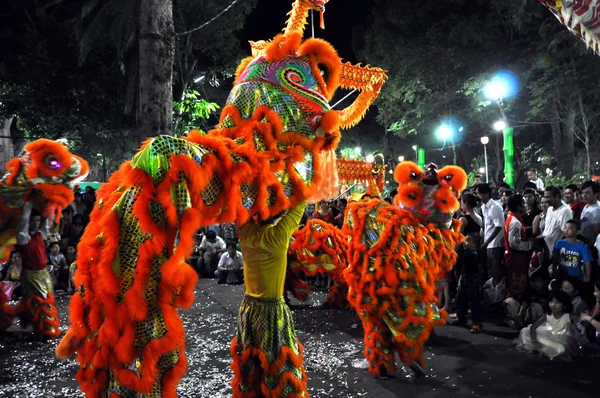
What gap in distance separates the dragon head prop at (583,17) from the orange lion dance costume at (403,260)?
1915 millimetres

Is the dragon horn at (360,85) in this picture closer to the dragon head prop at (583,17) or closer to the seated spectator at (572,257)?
the dragon head prop at (583,17)

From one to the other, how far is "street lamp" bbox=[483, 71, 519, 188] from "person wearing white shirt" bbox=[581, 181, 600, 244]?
396 inches

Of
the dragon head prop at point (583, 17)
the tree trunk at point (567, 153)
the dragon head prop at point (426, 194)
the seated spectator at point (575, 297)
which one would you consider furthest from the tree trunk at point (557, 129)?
the dragon head prop at point (583, 17)

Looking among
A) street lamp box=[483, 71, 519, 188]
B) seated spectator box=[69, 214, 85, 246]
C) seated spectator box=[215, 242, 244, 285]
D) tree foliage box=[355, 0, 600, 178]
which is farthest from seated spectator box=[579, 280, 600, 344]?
tree foliage box=[355, 0, 600, 178]

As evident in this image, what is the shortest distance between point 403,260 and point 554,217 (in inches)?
127

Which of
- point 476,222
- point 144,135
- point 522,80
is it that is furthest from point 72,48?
point 522,80

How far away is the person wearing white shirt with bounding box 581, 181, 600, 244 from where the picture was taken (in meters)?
6.17

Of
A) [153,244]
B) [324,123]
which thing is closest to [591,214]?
[324,123]

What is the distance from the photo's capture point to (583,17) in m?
2.54

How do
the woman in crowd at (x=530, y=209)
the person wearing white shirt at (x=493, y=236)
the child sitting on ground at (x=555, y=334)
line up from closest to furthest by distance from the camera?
the child sitting on ground at (x=555, y=334) → the person wearing white shirt at (x=493, y=236) → the woman in crowd at (x=530, y=209)

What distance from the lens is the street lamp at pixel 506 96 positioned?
16391mm

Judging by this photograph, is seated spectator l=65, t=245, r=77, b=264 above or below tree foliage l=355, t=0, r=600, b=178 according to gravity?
below

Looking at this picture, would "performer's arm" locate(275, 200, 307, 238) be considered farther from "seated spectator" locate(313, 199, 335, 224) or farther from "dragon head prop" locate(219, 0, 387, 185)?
"seated spectator" locate(313, 199, 335, 224)

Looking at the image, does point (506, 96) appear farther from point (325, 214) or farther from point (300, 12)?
point (300, 12)
